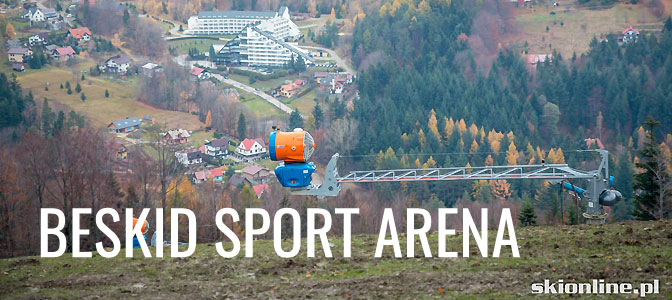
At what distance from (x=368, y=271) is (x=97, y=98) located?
224 feet

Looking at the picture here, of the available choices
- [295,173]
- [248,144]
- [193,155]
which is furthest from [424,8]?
[295,173]

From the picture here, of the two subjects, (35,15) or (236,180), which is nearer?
(236,180)

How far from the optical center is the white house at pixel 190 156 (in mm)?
68125

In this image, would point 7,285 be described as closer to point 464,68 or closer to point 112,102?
point 112,102

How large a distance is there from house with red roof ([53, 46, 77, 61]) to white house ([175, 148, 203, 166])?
32.1 meters

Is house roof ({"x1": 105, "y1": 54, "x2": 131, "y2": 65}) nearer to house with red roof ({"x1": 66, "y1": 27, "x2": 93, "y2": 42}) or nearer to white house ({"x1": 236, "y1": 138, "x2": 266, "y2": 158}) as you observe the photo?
house with red roof ({"x1": 66, "y1": 27, "x2": 93, "y2": 42})

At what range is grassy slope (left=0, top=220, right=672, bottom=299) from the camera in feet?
65.0

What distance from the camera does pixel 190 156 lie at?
69812mm

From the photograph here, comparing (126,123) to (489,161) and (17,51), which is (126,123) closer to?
(17,51)

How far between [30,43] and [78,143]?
2392 inches

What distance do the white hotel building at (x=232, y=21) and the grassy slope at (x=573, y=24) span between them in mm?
27606

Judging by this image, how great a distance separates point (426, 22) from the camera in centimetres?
10681

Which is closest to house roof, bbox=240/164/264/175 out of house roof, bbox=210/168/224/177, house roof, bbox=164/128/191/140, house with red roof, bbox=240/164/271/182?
house with red roof, bbox=240/164/271/182

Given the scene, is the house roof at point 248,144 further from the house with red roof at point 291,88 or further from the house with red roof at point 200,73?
the house with red roof at point 200,73
